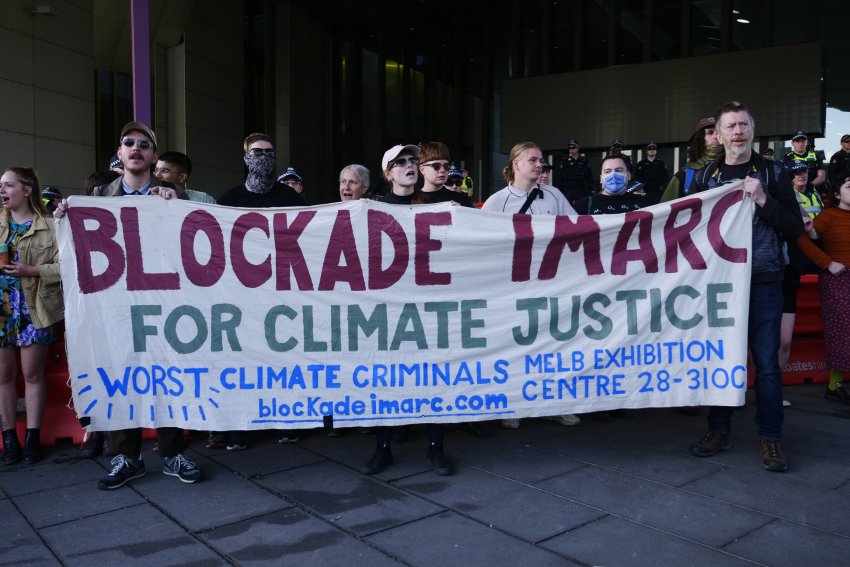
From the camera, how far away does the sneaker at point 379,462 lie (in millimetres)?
4143

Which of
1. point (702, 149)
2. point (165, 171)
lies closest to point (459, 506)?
point (165, 171)

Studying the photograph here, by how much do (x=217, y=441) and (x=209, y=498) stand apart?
0.96 m

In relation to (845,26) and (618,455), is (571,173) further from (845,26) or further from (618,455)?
(618,455)

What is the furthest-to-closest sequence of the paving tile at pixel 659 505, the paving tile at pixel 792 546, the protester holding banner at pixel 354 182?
the protester holding banner at pixel 354 182 → the paving tile at pixel 659 505 → the paving tile at pixel 792 546

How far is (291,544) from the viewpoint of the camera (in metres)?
3.19

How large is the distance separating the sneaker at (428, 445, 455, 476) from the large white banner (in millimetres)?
213

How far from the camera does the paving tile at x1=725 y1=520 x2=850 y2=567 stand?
2959mm

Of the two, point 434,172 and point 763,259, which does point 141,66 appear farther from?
point 763,259

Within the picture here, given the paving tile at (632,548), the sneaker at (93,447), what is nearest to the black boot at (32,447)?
the sneaker at (93,447)

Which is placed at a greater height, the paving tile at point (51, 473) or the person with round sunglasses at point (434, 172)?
the person with round sunglasses at point (434, 172)

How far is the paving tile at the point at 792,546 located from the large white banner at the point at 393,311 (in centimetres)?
112

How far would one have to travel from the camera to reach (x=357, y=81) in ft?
84.7

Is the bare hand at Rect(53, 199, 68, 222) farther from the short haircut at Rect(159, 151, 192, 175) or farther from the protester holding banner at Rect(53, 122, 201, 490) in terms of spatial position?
the short haircut at Rect(159, 151, 192, 175)

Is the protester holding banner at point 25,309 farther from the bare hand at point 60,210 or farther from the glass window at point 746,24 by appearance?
the glass window at point 746,24
